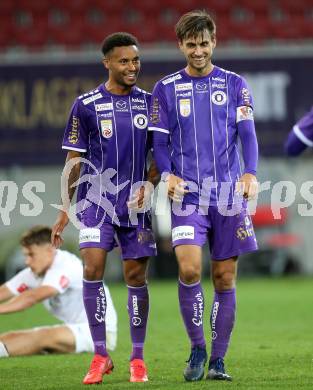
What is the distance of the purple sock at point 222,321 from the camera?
231 inches

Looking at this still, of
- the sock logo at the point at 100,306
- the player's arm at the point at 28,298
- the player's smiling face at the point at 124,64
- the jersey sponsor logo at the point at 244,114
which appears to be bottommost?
the player's arm at the point at 28,298

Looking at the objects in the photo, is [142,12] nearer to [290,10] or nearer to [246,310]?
[290,10]

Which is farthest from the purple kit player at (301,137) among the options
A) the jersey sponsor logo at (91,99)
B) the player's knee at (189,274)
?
the jersey sponsor logo at (91,99)

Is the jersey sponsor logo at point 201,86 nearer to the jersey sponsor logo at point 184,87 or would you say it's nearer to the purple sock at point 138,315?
the jersey sponsor logo at point 184,87

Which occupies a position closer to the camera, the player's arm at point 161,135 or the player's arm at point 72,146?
the player's arm at point 161,135

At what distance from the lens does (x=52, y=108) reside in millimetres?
17359

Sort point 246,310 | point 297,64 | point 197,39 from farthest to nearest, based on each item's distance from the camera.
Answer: point 297,64 < point 246,310 < point 197,39

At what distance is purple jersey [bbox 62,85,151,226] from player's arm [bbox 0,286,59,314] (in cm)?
174

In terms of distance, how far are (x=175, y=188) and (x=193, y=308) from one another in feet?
2.29

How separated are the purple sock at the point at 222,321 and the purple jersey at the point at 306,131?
67.4 inches

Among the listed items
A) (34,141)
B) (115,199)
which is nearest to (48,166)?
(34,141)

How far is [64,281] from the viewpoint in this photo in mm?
7934

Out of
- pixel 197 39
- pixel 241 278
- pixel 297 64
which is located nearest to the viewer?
pixel 197 39

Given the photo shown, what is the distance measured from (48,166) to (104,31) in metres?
3.42
